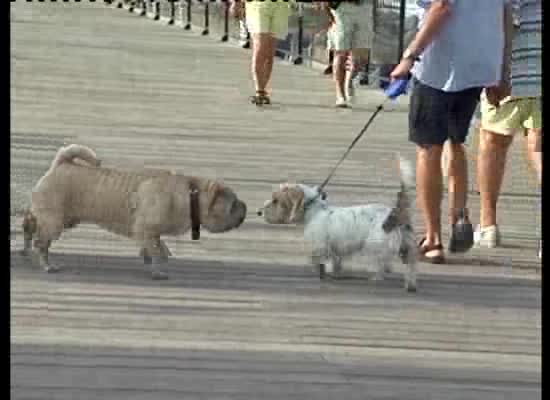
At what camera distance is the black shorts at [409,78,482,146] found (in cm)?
652

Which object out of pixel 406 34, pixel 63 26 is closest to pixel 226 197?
pixel 406 34

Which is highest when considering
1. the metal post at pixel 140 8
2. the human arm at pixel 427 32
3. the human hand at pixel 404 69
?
the metal post at pixel 140 8

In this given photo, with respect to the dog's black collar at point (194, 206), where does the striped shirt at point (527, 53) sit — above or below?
above

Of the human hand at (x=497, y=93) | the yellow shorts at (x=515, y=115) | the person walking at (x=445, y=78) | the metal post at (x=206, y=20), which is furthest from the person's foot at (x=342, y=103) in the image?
the metal post at (x=206, y=20)

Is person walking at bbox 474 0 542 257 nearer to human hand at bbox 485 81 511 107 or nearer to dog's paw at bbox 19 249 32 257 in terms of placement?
human hand at bbox 485 81 511 107

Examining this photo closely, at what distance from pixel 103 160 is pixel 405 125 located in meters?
3.35

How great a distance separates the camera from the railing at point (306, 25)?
14.0 m

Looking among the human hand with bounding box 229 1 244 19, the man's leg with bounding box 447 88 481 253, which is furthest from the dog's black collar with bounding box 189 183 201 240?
the human hand with bounding box 229 1 244 19

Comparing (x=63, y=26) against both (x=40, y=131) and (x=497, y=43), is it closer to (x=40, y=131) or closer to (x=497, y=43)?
(x=40, y=131)

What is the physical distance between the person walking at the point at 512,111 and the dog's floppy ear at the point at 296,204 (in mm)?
1151

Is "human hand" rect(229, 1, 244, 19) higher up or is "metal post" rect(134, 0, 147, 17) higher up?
"metal post" rect(134, 0, 147, 17)

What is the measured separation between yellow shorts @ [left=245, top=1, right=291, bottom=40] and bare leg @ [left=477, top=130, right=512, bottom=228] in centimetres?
425

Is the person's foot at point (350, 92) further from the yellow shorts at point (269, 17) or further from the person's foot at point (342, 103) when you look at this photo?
the yellow shorts at point (269, 17)

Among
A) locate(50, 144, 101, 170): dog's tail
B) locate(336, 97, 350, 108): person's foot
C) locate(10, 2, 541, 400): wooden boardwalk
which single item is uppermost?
locate(336, 97, 350, 108): person's foot
